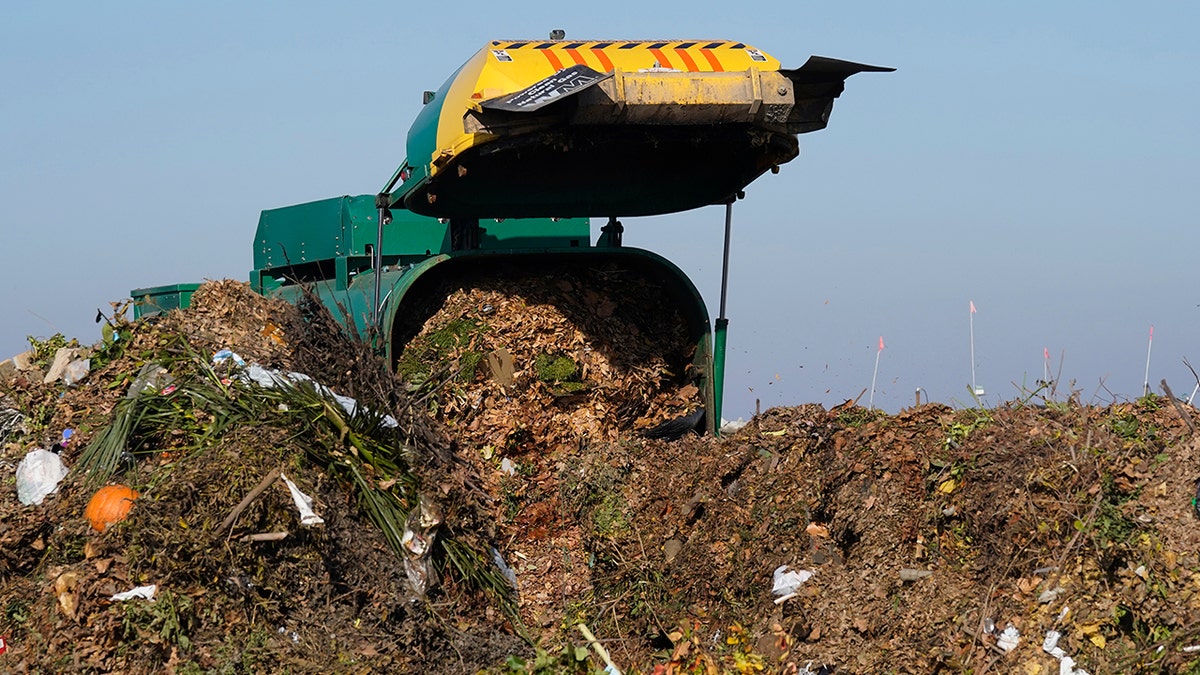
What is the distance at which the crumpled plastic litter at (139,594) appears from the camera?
450cm

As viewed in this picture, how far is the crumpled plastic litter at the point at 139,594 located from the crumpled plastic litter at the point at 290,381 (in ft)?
3.70

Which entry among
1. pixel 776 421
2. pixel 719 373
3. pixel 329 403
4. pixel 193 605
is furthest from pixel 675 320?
pixel 193 605

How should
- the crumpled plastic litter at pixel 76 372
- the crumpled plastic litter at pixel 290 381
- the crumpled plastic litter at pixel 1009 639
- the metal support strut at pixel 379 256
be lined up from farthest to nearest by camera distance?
the metal support strut at pixel 379 256, the crumpled plastic litter at pixel 76 372, the crumpled plastic litter at pixel 290 381, the crumpled plastic litter at pixel 1009 639

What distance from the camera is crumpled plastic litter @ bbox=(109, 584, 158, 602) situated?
14.8ft

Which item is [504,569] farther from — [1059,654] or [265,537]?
[1059,654]

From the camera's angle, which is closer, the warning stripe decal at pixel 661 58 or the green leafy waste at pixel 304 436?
the green leafy waste at pixel 304 436

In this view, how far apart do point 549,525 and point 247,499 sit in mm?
1743

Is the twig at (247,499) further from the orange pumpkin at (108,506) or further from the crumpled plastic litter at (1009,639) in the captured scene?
the crumpled plastic litter at (1009,639)

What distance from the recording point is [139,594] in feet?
Result: 14.8

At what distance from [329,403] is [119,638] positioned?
1307 mm

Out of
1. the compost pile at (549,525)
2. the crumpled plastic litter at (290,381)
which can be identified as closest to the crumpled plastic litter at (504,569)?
the compost pile at (549,525)

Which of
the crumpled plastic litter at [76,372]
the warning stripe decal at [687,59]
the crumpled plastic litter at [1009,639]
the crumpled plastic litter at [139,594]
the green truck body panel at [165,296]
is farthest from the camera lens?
the green truck body panel at [165,296]

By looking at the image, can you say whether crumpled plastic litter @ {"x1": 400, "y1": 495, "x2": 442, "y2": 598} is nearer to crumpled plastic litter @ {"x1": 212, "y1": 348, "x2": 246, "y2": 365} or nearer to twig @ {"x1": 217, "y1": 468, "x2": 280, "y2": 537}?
twig @ {"x1": 217, "y1": 468, "x2": 280, "y2": 537}

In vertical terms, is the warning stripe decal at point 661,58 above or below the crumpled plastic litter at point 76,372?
above
